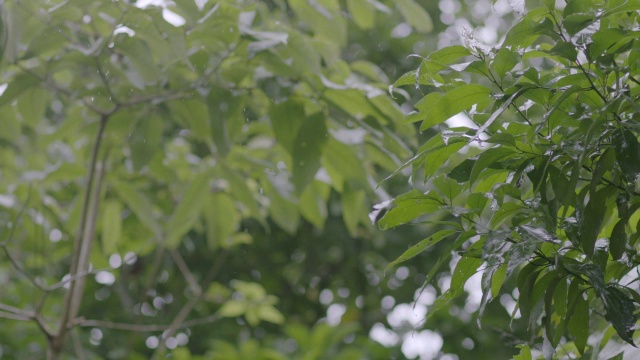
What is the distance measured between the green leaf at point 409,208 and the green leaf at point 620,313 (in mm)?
168

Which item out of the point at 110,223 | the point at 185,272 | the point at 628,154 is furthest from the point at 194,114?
the point at 628,154

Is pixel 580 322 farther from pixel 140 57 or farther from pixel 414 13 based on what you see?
pixel 414 13

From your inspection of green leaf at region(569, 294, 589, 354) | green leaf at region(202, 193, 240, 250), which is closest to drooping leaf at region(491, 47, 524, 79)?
green leaf at region(569, 294, 589, 354)

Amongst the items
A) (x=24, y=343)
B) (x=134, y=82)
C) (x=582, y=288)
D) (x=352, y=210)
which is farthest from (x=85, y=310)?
(x=582, y=288)

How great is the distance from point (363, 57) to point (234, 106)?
163 centimetres

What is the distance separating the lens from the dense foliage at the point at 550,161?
26.1 inches

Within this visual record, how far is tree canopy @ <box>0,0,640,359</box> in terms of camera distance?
0.69 m

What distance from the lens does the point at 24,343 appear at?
254 cm

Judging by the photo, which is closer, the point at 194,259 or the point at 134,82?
the point at 134,82

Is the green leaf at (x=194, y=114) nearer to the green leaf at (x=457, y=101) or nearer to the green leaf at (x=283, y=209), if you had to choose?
the green leaf at (x=283, y=209)

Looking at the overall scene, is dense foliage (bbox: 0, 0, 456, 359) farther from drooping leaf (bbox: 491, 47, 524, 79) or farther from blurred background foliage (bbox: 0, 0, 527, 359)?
drooping leaf (bbox: 491, 47, 524, 79)

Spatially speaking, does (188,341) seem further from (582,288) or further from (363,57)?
(582,288)

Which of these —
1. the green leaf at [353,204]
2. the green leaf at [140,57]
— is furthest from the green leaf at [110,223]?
the green leaf at [140,57]

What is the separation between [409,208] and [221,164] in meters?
0.75
